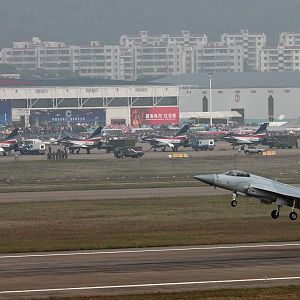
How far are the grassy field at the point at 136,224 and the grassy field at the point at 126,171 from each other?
1996 centimetres

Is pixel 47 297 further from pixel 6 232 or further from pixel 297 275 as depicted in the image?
pixel 6 232

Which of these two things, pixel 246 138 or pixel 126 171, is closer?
pixel 126 171

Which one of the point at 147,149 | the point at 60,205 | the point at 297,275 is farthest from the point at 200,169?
the point at 297,275

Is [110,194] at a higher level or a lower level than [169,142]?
lower

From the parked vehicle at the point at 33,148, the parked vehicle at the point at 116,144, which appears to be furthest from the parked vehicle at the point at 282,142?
the parked vehicle at the point at 33,148

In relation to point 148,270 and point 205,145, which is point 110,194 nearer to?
point 148,270

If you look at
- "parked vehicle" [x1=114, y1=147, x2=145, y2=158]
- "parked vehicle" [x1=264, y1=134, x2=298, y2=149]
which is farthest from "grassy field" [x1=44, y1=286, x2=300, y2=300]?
"parked vehicle" [x1=264, y1=134, x2=298, y2=149]

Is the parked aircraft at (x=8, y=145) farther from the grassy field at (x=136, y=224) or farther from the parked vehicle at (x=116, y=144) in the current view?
the grassy field at (x=136, y=224)

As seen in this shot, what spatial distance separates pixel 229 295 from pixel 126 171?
78.6 m

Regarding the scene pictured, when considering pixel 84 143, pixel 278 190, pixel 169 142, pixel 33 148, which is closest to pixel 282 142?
pixel 169 142

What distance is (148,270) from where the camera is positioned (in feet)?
175

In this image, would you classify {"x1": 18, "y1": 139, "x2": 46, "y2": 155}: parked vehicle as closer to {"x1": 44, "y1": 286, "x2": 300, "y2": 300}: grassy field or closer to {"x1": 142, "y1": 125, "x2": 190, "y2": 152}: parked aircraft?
{"x1": 142, "y1": 125, "x2": 190, "y2": 152}: parked aircraft

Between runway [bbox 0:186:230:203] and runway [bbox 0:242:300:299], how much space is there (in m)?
31.5

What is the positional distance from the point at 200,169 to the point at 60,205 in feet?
127
